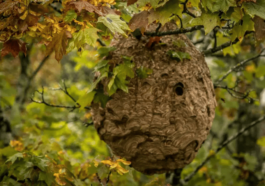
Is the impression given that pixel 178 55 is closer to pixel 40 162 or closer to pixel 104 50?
pixel 104 50

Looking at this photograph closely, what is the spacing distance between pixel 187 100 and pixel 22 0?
3.60 ft

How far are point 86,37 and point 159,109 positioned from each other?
679mm

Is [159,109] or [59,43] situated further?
[159,109]

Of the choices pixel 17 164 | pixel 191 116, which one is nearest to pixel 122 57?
pixel 191 116

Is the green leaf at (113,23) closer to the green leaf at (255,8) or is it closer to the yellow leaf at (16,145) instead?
the green leaf at (255,8)

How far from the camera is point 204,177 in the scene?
13.6ft

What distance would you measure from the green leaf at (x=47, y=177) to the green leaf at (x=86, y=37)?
1.03 metres

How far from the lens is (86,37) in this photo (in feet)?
4.58

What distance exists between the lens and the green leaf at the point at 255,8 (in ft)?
4.14

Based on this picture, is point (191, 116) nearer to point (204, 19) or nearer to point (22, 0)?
point (204, 19)

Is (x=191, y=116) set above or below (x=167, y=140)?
above

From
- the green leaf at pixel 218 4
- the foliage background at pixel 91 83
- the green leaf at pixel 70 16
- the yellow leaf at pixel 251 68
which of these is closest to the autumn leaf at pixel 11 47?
the foliage background at pixel 91 83

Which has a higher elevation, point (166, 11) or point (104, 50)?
point (166, 11)

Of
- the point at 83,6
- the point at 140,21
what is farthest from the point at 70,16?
the point at 140,21
